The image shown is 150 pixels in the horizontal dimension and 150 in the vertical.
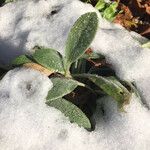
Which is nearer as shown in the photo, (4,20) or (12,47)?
(12,47)

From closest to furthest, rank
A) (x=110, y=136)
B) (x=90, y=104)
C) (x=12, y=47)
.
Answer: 1. (x=110, y=136)
2. (x=90, y=104)
3. (x=12, y=47)

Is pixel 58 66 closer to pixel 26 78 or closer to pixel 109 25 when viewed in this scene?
pixel 26 78

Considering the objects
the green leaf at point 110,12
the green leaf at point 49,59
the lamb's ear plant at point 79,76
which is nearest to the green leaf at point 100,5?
the green leaf at point 110,12

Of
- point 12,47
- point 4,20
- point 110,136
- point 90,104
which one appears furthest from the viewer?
point 4,20

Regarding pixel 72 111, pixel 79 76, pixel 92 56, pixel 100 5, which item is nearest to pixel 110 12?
pixel 100 5

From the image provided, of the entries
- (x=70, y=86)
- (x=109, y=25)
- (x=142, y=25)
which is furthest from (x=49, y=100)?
(x=142, y=25)

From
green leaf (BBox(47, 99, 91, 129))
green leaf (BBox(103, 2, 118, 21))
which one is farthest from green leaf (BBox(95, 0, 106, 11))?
green leaf (BBox(47, 99, 91, 129))

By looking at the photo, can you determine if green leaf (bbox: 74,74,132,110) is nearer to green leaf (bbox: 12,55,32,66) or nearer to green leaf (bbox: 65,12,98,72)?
green leaf (bbox: 65,12,98,72)
